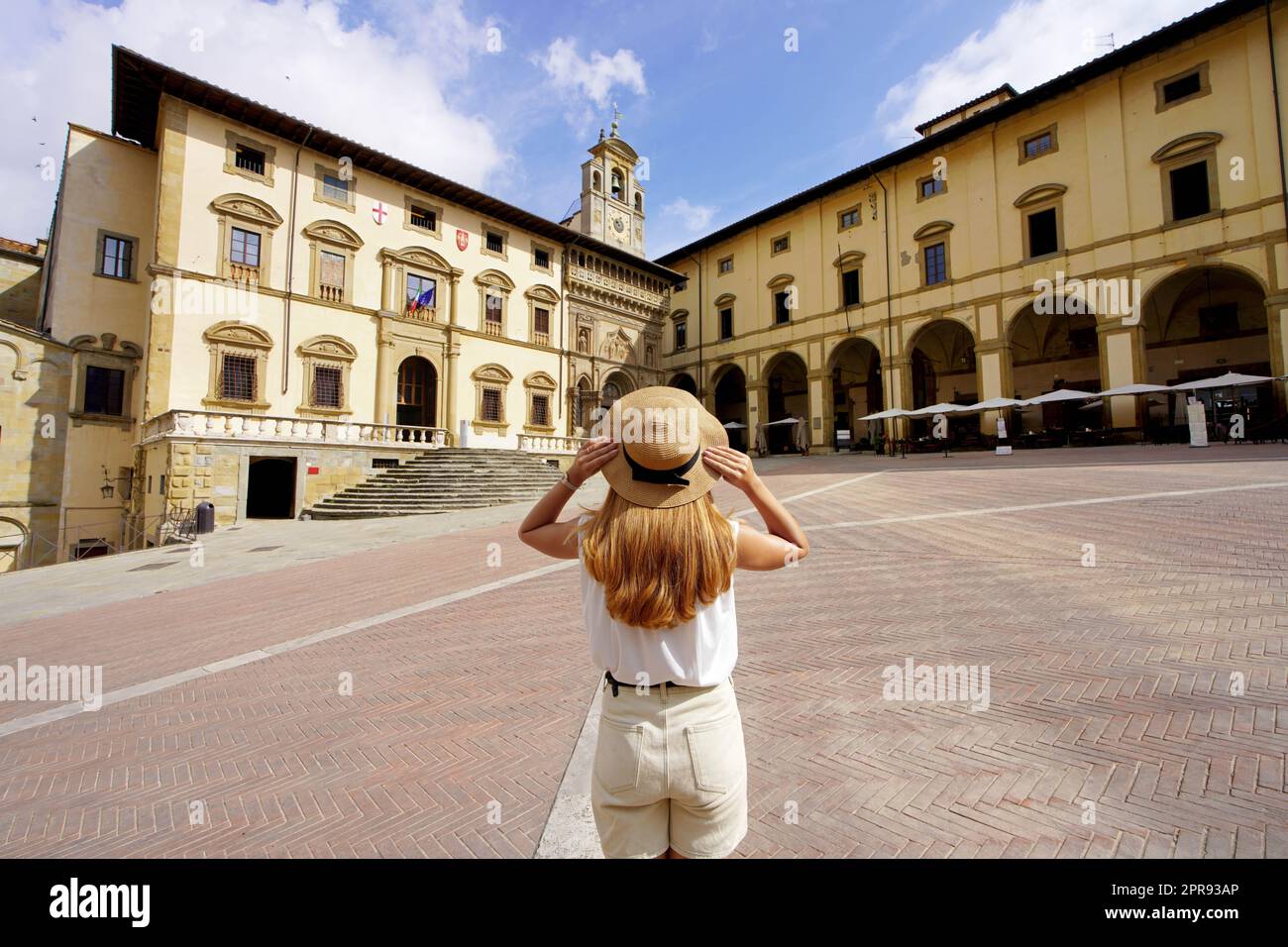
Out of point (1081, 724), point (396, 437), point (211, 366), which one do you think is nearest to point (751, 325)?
point (396, 437)

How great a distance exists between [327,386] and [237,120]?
9.91 m

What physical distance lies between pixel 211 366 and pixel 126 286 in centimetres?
570

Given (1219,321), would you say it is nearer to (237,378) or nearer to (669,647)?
(669,647)

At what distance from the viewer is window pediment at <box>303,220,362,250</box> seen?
22.4 metres

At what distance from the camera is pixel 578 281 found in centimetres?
3244

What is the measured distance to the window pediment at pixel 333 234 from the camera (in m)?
22.4

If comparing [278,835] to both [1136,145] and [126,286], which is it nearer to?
[126,286]

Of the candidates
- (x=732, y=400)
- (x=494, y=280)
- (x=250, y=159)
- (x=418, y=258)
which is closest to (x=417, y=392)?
(x=418, y=258)

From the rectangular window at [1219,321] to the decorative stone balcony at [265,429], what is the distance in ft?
109

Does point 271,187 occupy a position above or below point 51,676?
above

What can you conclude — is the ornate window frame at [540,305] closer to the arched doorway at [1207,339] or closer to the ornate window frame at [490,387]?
the ornate window frame at [490,387]

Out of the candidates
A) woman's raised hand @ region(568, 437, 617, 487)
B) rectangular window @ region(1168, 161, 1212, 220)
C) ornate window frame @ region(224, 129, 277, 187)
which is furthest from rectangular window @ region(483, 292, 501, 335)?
rectangular window @ region(1168, 161, 1212, 220)

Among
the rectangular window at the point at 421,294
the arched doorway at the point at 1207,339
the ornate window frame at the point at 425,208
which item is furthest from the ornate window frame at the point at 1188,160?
the rectangular window at the point at 421,294

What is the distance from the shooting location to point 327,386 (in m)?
22.6
